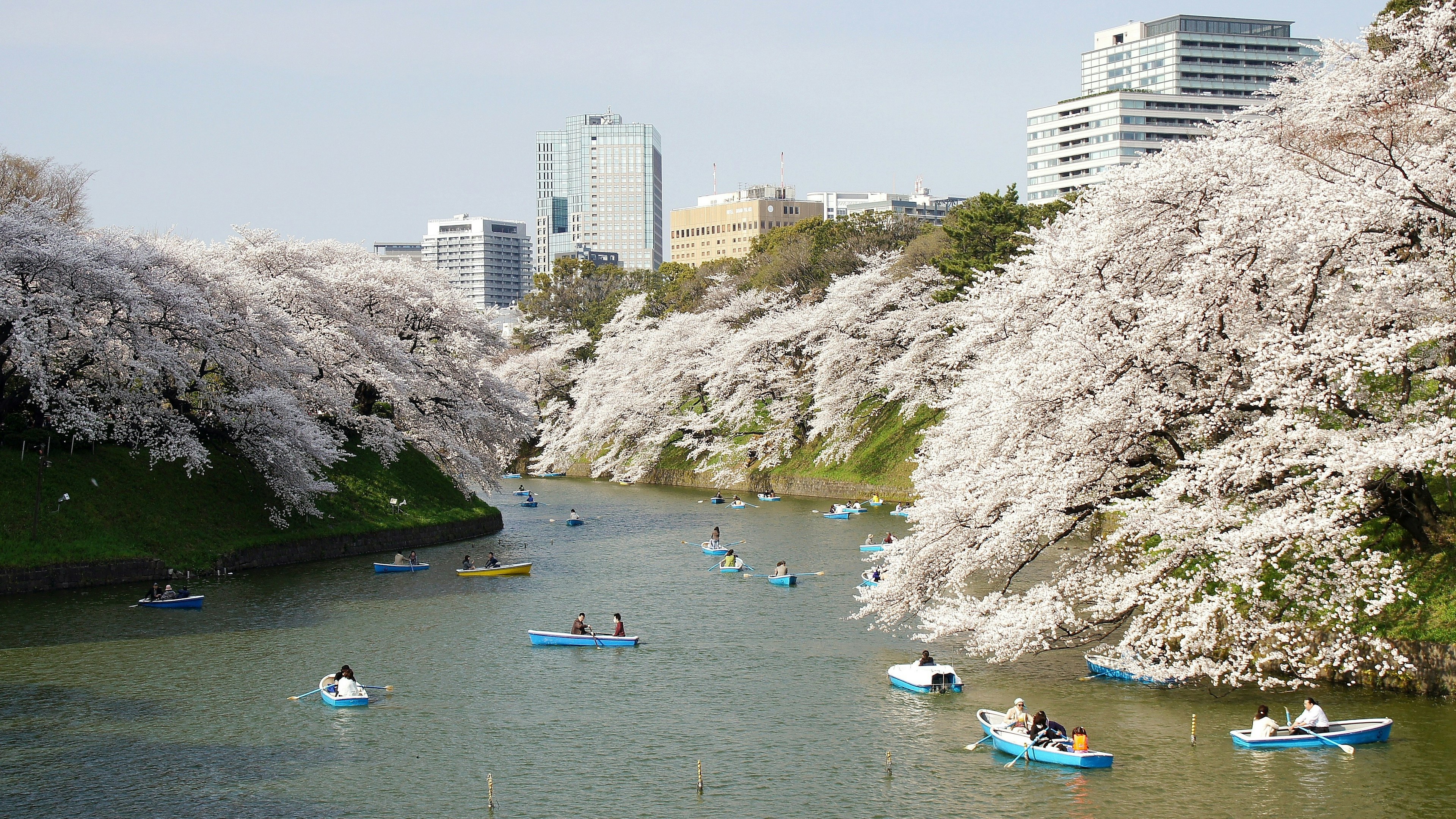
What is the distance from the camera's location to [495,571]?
44094mm

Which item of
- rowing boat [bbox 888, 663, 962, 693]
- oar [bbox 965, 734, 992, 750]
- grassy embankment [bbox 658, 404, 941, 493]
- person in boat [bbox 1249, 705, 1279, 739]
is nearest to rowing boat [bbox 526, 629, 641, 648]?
rowing boat [bbox 888, 663, 962, 693]

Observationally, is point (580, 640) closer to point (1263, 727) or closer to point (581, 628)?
point (581, 628)

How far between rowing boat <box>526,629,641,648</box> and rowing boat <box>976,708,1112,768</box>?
12157 millimetres

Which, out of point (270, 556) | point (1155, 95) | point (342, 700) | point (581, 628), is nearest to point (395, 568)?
point (270, 556)

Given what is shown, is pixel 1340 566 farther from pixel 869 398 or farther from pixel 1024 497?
pixel 869 398

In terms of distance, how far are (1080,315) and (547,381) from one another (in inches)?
3130

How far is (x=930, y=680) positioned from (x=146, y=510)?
29508 mm

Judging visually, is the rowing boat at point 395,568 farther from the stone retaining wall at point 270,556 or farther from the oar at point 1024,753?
the oar at point 1024,753

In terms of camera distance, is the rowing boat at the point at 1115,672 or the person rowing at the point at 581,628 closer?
the rowing boat at the point at 1115,672

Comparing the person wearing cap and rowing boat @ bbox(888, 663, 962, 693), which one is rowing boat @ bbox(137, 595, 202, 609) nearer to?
→ rowing boat @ bbox(888, 663, 962, 693)

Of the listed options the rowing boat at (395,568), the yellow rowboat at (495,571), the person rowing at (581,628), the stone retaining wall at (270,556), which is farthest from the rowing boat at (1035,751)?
the stone retaining wall at (270,556)

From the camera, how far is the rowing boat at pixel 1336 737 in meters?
21.4

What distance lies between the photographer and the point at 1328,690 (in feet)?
81.0

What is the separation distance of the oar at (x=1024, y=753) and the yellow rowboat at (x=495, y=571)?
1030 inches
